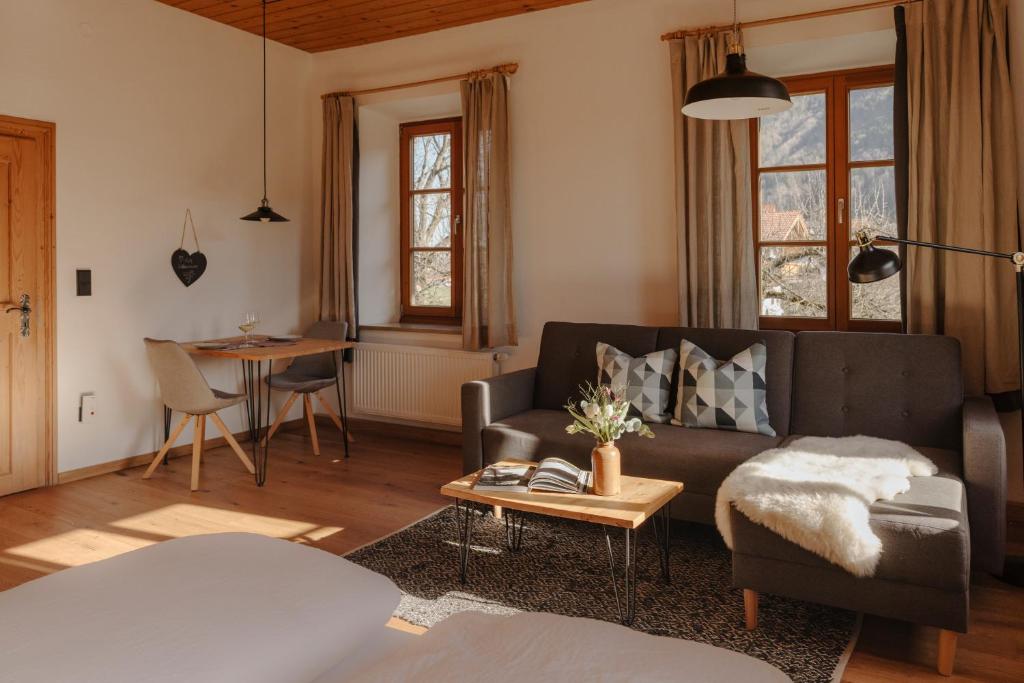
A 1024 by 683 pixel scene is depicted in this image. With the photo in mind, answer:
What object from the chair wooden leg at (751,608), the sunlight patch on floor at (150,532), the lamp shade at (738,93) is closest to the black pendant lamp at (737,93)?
the lamp shade at (738,93)

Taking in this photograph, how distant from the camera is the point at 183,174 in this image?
5043 mm

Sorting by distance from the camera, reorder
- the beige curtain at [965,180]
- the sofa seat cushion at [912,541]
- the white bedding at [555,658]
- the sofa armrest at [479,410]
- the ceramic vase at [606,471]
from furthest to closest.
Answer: the sofa armrest at [479,410] < the beige curtain at [965,180] < the ceramic vase at [606,471] < the sofa seat cushion at [912,541] < the white bedding at [555,658]

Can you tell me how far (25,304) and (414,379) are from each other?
91.8 inches

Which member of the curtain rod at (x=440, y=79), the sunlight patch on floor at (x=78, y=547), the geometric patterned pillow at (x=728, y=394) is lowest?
the sunlight patch on floor at (x=78, y=547)

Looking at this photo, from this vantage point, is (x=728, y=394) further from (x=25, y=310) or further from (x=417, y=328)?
(x=25, y=310)

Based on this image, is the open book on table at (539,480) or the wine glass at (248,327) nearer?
the open book on table at (539,480)

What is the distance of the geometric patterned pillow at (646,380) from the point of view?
3.87 metres

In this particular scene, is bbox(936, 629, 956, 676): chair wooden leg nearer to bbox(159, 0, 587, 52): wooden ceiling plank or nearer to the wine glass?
bbox(159, 0, 587, 52): wooden ceiling plank

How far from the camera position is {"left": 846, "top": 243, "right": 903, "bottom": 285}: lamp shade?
301 cm

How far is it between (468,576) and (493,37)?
11.5 feet

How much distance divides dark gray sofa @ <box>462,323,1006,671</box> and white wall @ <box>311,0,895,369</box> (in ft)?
1.48

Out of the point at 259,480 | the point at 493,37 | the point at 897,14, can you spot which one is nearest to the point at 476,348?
the point at 259,480

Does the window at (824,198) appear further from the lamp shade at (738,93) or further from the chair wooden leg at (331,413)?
the chair wooden leg at (331,413)

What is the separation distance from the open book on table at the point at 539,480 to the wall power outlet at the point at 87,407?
2828 mm
